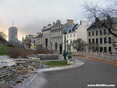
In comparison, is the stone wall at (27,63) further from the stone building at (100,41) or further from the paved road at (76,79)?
the stone building at (100,41)

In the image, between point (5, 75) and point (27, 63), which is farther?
point (27, 63)

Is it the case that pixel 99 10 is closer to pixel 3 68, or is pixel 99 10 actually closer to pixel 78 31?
pixel 3 68

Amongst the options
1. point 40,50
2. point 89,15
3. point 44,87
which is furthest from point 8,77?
point 40,50

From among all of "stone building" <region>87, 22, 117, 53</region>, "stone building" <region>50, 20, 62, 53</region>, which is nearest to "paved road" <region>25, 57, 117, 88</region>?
"stone building" <region>87, 22, 117, 53</region>

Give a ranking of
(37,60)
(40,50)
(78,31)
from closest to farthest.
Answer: (37,60), (40,50), (78,31)

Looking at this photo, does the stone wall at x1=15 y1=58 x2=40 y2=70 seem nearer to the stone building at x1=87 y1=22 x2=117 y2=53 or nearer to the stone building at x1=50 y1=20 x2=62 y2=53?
the stone building at x1=87 y1=22 x2=117 y2=53

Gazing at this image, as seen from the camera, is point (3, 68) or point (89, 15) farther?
point (89, 15)

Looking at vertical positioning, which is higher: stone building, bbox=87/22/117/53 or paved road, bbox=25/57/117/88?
stone building, bbox=87/22/117/53

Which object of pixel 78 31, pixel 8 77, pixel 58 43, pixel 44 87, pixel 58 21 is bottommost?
pixel 44 87

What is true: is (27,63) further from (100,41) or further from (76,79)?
(100,41)

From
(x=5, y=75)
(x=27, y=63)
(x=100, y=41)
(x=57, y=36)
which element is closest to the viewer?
(x=5, y=75)

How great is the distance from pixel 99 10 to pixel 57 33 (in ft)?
162

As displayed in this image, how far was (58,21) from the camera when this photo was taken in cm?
6850

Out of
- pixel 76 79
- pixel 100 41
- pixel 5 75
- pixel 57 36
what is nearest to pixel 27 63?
pixel 5 75
